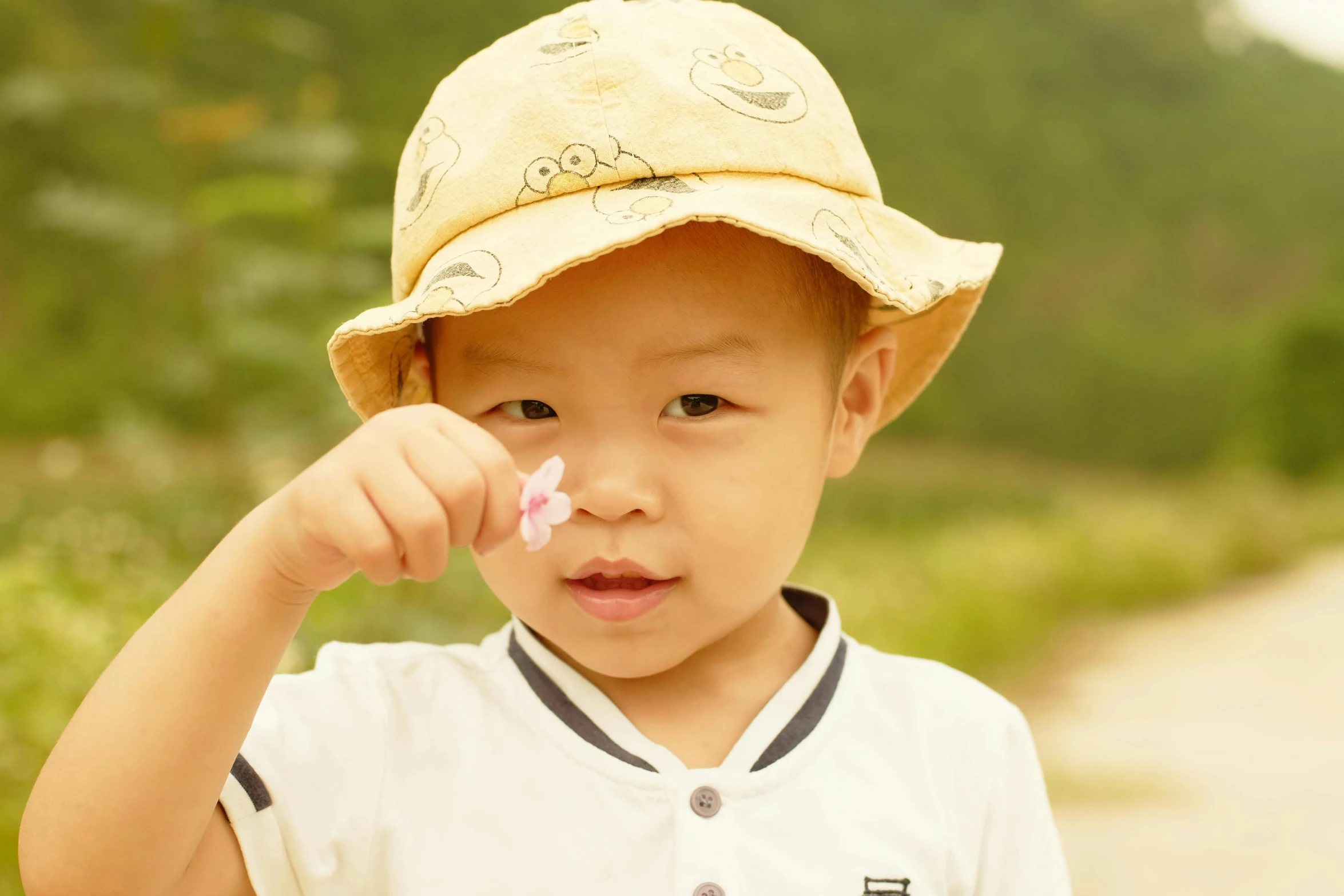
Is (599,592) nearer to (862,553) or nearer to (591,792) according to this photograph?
(591,792)

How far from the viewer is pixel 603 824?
104 centimetres

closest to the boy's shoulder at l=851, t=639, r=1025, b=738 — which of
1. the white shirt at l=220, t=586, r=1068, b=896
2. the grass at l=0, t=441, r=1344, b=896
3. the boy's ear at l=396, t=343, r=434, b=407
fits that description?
the white shirt at l=220, t=586, r=1068, b=896

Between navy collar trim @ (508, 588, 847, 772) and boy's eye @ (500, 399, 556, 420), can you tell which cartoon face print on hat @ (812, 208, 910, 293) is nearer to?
boy's eye @ (500, 399, 556, 420)

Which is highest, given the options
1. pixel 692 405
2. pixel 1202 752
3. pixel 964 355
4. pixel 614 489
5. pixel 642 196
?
pixel 964 355

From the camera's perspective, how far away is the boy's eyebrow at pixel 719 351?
0.98m

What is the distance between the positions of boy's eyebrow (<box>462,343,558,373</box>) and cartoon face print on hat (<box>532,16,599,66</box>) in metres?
0.26

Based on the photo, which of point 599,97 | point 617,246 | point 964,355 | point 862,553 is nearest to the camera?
point 617,246

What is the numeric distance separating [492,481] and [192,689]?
0.28 m

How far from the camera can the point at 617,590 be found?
102 centimetres

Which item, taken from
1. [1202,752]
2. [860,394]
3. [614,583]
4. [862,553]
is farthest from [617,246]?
[862,553]

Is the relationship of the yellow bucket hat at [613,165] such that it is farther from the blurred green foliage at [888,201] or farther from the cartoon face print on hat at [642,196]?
the blurred green foliage at [888,201]

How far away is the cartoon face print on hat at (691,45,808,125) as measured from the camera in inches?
40.2

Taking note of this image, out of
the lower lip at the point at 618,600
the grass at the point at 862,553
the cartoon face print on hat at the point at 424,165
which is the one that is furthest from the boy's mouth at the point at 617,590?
the grass at the point at 862,553

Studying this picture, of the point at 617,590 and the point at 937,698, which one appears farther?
the point at 937,698
